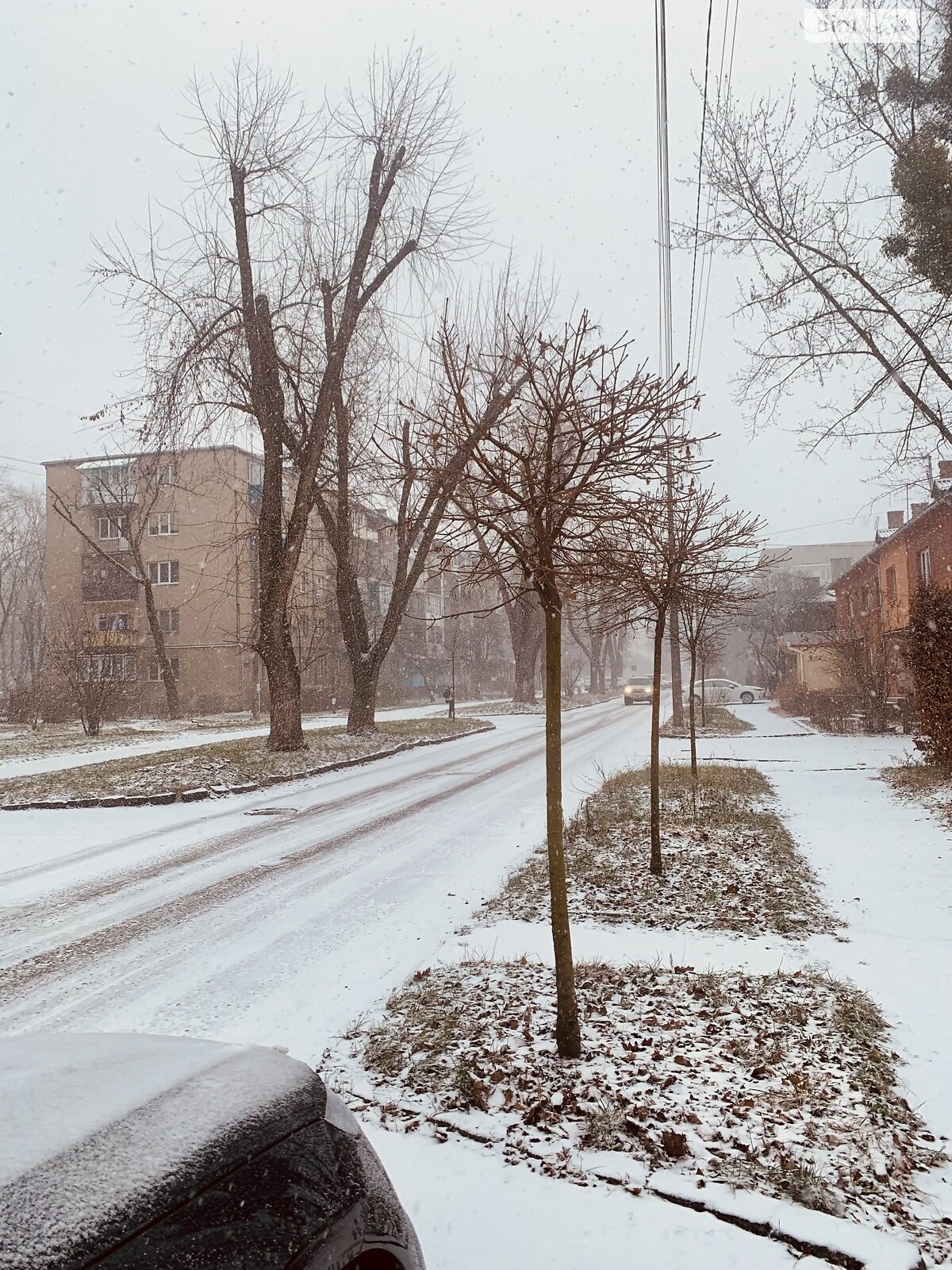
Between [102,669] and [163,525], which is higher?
[163,525]

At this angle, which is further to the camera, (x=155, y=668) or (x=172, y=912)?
(x=155, y=668)

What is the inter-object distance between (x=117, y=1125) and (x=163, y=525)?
156 feet

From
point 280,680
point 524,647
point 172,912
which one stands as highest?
point 524,647

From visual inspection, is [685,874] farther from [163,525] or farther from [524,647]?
[163,525]

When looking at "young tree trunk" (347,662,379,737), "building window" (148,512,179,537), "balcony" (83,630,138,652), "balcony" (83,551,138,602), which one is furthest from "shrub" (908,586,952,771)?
"balcony" (83,551,138,602)

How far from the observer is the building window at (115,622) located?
44406 mm

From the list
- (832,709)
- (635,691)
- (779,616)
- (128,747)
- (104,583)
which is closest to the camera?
(128,747)

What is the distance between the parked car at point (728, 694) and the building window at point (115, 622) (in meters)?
29.7

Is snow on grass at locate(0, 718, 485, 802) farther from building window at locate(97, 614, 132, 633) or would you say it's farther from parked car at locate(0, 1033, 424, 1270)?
building window at locate(97, 614, 132, 633)

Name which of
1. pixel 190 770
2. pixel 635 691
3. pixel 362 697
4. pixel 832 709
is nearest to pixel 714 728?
pixel 832 709

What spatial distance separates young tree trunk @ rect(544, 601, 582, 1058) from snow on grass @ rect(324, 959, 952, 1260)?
0.14 meters

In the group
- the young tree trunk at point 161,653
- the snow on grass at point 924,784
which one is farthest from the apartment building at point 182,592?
the snow on grass at point 924,784

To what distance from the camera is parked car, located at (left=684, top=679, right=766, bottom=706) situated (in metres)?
42.1

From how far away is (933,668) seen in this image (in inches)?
504
